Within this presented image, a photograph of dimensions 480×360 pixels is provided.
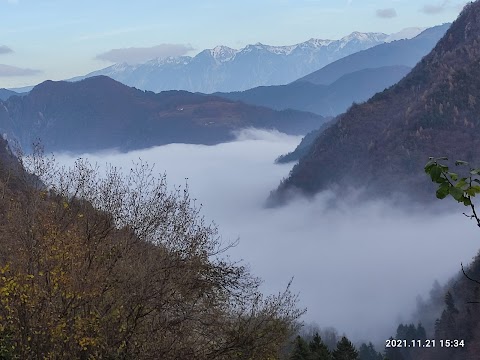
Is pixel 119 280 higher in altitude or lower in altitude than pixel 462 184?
lower

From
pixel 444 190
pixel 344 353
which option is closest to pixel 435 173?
pixel 444 190

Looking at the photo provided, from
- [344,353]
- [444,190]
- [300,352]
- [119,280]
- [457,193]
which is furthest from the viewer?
[344,353]

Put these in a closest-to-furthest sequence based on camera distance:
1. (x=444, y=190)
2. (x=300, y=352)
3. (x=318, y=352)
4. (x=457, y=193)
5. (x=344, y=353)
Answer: (x=457, y=193) < (x=444, y=190) < (x=300, y=352) < (x=318, y=352) < (x=344, y=353)

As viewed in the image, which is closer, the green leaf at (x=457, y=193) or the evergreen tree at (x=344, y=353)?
the green leaf at (x=457, y=193)

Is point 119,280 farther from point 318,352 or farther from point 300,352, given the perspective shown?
point 318,352

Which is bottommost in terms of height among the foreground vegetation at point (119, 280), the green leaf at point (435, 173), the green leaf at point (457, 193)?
the foreground vegetation at point (119, 280)

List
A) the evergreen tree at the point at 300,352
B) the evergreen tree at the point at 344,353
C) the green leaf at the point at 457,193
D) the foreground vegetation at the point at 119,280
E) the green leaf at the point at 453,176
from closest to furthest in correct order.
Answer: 1. the green leaf at the point at 457,193
2. the green leaf at the point at 453,176
3. the foreground vegetation at the point at 119,280
4. the evergreen tree at the point at 300,352
5. the evergreen tree at the point at 344,353

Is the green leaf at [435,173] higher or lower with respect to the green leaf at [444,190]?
higher

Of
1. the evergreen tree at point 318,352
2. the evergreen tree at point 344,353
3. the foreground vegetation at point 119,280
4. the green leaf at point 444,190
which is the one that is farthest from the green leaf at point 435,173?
the evergreen tree at point 344,353

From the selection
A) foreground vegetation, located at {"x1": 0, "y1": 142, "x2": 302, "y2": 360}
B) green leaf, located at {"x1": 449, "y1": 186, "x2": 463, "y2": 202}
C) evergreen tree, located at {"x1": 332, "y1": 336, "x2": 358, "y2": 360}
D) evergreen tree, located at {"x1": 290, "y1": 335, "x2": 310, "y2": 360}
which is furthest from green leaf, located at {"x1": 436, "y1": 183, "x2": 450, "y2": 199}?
evergreen tree, located at {"x1": 332, "y1": 336, "x2": 358, "y2": 360}

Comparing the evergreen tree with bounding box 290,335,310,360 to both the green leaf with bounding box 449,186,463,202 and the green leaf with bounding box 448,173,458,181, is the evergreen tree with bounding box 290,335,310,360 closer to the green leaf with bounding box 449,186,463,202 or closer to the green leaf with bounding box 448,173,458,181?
the green leaf with bounding box 448,173,458,181

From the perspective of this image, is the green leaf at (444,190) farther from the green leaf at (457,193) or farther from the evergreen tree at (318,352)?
the evergreen tree at (318,352)

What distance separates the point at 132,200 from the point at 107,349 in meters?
6.95

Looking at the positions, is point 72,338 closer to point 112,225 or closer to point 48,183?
point 112,225
